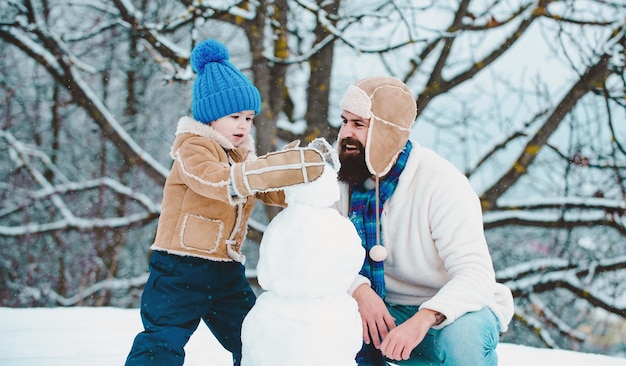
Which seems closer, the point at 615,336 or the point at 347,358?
the point at 347,358

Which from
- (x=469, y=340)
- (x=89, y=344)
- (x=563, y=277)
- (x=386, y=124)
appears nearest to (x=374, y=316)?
(x=469, y=340)

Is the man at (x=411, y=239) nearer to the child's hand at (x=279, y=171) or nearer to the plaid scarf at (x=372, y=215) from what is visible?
the plaid scarf at (x=372, y=215)

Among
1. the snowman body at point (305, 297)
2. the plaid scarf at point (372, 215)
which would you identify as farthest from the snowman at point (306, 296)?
the plaid scarf at point (372, 215)

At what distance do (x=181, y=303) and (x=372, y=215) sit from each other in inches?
28.0

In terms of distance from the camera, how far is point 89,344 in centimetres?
281

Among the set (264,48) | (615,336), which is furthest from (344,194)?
(615,336)

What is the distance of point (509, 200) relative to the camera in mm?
6320

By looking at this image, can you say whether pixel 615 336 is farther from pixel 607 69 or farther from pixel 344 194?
pixel 344 194

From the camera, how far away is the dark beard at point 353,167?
2201mm

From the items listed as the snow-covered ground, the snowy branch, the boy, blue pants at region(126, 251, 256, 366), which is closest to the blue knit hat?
the boy

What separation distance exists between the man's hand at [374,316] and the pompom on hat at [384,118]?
0.43m

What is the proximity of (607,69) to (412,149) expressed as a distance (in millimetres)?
4601

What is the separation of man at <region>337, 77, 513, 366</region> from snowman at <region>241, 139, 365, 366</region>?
43 centimetres

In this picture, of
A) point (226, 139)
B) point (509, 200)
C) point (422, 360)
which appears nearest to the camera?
point (226, 139)
